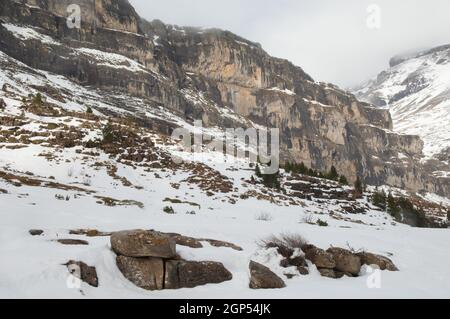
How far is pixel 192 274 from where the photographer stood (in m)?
9.79

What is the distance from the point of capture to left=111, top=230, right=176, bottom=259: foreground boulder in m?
9.55

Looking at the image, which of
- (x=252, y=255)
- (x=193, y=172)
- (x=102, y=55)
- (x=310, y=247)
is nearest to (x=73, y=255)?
(x=252, y=255)

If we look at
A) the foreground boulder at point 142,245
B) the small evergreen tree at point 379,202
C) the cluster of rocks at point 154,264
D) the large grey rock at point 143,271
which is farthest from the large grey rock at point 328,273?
the small evergreen tree at point 379,202

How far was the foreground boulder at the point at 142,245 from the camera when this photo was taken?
9547mm

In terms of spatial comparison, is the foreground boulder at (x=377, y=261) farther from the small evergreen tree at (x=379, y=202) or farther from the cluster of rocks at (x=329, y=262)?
the small evergreen tree at (x=379, y=202)

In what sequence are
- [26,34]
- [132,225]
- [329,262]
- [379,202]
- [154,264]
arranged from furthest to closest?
[26,34] → [379,202] → [132,225] → [329,262] → [154,264]

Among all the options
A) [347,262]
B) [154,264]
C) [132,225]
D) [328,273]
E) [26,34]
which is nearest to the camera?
[154,264]

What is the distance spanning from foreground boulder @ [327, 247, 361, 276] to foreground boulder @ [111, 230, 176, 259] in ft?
15.8

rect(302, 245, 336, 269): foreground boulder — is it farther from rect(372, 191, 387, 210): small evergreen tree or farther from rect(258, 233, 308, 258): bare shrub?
rect(372, 191, 387, 210): small evergreen tree

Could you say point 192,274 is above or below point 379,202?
above

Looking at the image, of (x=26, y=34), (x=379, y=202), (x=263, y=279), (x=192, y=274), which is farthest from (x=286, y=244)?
(x=26, y=34)

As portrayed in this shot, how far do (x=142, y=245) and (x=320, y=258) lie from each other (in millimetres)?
5037

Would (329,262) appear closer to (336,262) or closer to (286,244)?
(336,262)

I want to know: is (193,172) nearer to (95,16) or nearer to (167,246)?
(167,246)
